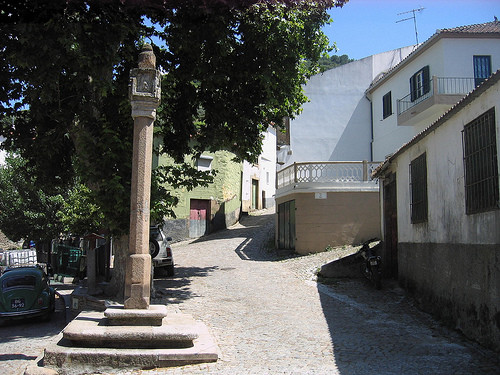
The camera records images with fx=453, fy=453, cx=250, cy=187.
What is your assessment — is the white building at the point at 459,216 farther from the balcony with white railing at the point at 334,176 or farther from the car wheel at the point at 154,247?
the car wheel at the point at 154,247

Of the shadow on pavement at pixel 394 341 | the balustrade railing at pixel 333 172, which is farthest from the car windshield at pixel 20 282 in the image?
the balustrade railing at pixel 333 172

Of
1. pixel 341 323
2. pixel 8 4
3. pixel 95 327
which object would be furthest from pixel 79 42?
pixel 341 323

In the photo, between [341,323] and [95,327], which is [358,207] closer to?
[341,323]

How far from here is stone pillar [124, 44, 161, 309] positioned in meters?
6.68

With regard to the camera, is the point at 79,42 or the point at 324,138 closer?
the point at 79,42

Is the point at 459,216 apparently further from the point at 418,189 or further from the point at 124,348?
the point at 124,348

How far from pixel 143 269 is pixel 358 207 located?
12.1 meters

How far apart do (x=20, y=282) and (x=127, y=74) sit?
238 inches

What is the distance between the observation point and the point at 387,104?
24422 mm

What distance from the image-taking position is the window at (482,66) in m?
18.6

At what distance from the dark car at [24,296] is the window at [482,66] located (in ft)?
57.8

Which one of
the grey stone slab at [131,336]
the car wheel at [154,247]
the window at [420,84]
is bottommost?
the grey stone slab at [131,336]

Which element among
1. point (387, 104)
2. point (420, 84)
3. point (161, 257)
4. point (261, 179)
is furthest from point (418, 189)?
point (261, 179)

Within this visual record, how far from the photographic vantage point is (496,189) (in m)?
6.41
